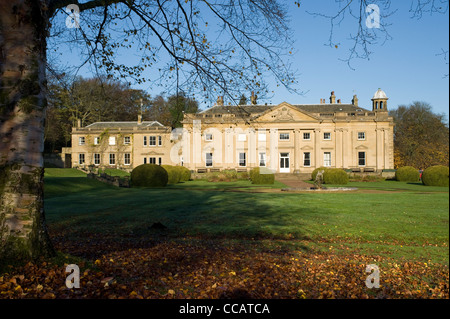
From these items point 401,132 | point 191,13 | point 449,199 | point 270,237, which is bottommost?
point 270,237

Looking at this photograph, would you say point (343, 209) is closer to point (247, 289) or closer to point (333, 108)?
point (247, 289)

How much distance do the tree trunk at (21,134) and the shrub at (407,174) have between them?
21.5ft

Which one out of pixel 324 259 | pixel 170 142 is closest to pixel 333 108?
pixel 170 142

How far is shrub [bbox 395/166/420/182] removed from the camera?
21.1ft

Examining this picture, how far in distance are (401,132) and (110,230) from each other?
7.74 meters

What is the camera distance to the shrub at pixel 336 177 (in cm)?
2589

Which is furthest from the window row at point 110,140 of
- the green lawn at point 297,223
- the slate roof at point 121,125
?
the green lawn at point 297,223

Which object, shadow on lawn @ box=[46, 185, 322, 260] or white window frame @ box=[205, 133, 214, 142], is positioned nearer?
shadow on lawn @ box=[46, 185, 322, 260]

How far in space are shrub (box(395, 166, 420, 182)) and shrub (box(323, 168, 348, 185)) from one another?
63.8 ft

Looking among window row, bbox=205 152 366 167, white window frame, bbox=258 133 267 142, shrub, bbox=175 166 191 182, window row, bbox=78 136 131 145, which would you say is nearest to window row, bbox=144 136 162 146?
window row, bbox=78 136 131 145

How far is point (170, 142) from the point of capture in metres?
50.5
